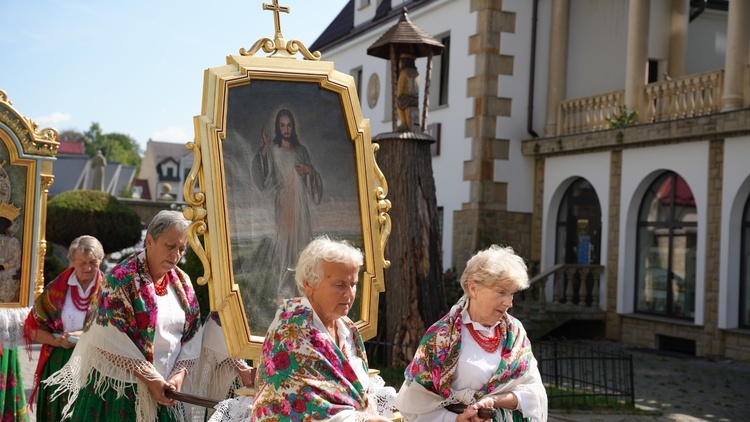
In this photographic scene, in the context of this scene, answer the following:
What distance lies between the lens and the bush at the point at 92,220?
876 inches

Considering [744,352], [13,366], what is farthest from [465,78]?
[13,366]

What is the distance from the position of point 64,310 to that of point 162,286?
1708mm

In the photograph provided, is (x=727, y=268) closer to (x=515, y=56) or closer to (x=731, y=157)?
(x=731, y=157)

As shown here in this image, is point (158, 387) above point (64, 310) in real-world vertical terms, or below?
below

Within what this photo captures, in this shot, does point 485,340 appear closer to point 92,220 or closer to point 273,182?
point 273,182

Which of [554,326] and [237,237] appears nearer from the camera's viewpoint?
[237,237]

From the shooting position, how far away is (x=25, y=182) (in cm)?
712

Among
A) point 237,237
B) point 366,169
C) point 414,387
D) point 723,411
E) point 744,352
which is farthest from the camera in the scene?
point 744,352

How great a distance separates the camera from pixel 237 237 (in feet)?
14.6

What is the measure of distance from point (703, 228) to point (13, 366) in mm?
12144

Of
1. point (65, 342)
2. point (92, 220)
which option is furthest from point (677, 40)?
point (65, 342)

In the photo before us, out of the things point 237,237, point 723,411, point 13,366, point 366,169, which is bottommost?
point 723,411

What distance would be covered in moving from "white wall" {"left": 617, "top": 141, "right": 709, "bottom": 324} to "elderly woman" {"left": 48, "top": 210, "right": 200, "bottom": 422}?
12659mm

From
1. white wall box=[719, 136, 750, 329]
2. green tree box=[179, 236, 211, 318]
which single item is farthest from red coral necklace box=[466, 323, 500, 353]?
white wall box=[719, 136, 750, 329]
